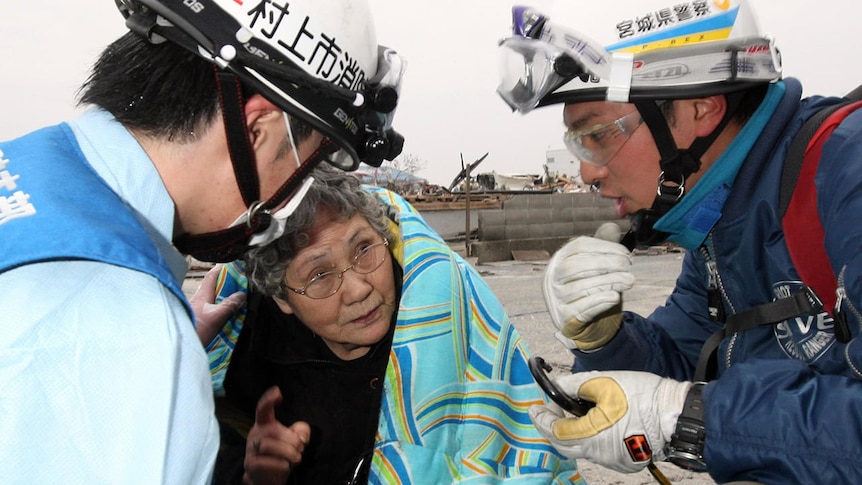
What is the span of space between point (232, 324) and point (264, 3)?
181 cm

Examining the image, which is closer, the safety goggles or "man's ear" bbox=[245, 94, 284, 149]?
"man's ear" bbox=[245, 94, 284, 149]

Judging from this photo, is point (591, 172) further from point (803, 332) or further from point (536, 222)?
point (536, 222)

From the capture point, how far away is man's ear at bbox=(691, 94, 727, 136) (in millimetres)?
2014

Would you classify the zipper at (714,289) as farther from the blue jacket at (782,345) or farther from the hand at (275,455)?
the hand at (275,455)

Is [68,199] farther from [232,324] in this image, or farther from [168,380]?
[232,324]

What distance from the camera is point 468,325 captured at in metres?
2.52

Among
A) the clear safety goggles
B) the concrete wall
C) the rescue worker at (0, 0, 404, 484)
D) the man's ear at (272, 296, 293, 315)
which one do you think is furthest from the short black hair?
the concrete wall

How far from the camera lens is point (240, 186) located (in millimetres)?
1446

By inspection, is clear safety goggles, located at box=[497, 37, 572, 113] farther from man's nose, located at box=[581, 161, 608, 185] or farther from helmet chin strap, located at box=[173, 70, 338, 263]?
helmet chin strap, located at box=[173, 70, 338, 263]

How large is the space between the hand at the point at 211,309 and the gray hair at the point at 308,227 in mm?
255

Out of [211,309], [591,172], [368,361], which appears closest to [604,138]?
[591,172]

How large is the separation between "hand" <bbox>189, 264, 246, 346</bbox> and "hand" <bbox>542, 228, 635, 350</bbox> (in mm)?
1436

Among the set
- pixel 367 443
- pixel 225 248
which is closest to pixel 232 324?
pixel 367 443

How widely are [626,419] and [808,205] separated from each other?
717 millimetres
